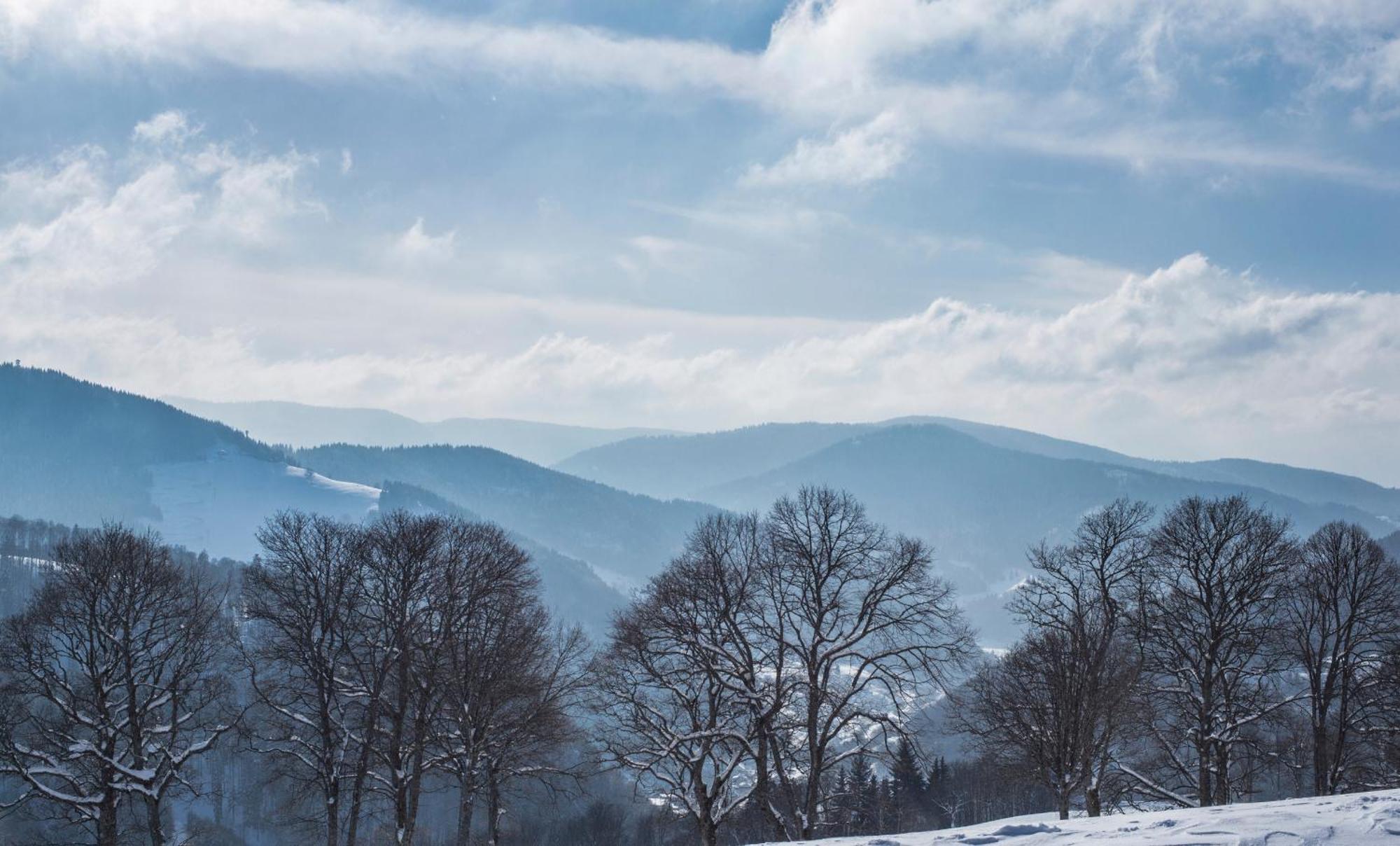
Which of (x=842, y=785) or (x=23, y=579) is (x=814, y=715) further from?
(x=23, y=579)

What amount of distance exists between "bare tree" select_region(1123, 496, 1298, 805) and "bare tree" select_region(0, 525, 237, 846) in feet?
96.7

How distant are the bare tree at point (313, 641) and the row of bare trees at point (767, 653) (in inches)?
333

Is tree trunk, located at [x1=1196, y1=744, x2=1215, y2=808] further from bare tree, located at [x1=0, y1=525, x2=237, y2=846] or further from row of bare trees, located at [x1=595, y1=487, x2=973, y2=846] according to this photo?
bare tree, located at [x1=0, y1=525, x2=237, y2=846]

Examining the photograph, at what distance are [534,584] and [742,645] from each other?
1106 cm

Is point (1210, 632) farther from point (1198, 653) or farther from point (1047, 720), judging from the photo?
point (1047, 720)

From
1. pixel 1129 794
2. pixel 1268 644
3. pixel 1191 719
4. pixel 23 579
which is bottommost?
pixel 1129 794

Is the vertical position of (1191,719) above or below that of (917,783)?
above

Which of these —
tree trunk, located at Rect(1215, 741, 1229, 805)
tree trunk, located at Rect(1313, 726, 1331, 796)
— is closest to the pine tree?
tree trunk, located at Rect(1313, 726, 1331, 796)

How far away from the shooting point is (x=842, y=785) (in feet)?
217

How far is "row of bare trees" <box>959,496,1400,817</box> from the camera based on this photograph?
2838 cm

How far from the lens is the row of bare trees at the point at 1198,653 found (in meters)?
28.4

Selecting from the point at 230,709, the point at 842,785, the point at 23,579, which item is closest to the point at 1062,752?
the point at 230,709

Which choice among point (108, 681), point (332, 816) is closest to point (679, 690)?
point (332, 816)

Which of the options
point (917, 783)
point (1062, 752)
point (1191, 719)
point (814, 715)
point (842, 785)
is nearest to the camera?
point (814, 715)
